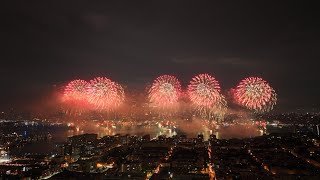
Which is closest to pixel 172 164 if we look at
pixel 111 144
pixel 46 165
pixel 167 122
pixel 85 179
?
pixel 85 179

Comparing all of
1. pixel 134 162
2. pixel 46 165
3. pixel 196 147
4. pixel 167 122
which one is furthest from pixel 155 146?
pixel 167 122

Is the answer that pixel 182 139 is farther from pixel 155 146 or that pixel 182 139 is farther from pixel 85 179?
pixel 85 179

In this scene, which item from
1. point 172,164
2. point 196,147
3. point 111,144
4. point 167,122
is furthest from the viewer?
point 167,122

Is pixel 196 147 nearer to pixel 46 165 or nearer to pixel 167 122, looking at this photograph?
pixel 46 165

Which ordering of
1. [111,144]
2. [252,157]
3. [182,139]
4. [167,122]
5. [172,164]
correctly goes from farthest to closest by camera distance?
[167,122], [182,139], [111,144], [252,157], [172,164]

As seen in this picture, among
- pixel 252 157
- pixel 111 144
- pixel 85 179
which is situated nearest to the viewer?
pixel 85 179

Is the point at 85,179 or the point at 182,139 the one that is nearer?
the point at 85,179

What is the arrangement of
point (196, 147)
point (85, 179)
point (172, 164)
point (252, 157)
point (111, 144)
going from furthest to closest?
point (111, 144)
point (196, 147)
point (252, 157)
point (172, 164)
point (85, 179)

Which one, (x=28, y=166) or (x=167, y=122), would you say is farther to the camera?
(x=167, y=122)

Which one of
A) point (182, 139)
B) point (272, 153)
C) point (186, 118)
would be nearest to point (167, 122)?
point (186, 118)
